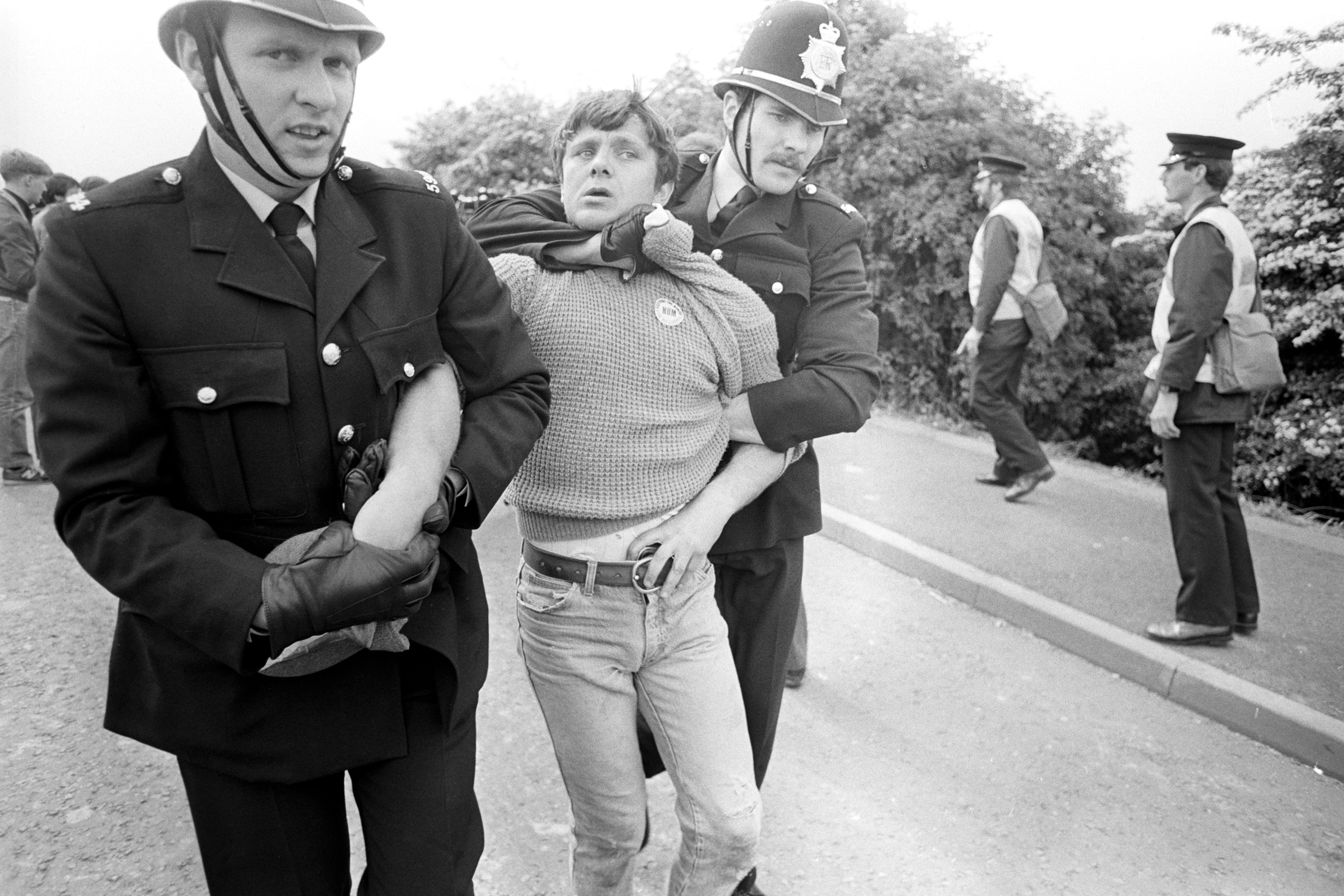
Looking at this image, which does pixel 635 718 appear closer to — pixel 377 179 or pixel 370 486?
pixel 370 486

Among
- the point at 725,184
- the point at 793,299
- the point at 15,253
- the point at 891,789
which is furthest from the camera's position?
the point at 15,253

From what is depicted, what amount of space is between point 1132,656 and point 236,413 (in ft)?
13.9

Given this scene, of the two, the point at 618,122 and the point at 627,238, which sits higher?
the point at 618,122

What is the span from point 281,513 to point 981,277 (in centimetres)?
644

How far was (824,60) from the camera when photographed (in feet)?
8.76

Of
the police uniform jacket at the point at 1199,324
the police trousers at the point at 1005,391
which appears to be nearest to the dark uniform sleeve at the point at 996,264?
the police trousers at the point at 1005,391

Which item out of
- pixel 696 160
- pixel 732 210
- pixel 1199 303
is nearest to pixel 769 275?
pixel 732 210

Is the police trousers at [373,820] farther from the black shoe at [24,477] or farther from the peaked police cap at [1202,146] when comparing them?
the black shoe at [24,477]

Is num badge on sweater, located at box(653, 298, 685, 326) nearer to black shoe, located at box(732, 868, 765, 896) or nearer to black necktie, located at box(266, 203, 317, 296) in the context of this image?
black necktie, located at box(266, 203, 317, 296)

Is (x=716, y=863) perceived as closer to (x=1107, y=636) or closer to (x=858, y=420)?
(x=858, y=420)

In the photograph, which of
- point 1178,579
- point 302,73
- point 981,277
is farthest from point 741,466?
point 981,277

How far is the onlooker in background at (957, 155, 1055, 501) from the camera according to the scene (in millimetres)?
7258

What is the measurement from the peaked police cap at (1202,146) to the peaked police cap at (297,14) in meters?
4.22

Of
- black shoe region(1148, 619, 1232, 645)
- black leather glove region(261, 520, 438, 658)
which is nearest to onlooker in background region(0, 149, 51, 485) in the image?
black leather glove region(261, 520, 438, 658)
